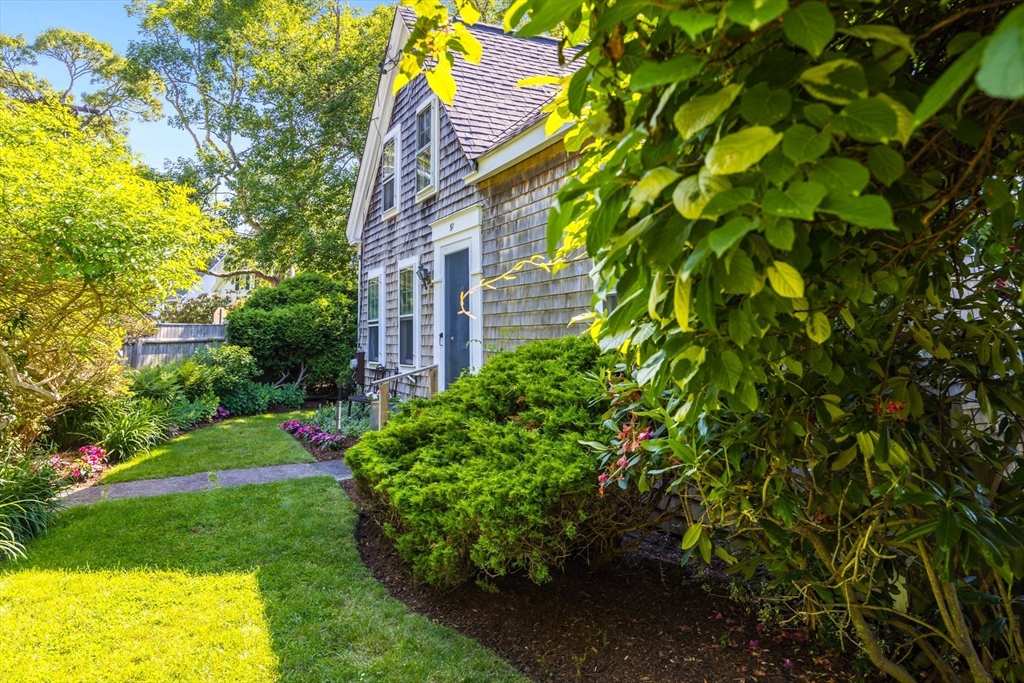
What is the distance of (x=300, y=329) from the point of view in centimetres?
1376

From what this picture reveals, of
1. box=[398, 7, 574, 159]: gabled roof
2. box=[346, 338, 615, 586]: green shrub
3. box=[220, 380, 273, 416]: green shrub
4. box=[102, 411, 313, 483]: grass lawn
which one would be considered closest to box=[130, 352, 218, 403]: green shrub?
box=[220, 380, 273, 416]: green shrub

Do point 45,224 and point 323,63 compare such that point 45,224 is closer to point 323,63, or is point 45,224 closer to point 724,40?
point 724,40

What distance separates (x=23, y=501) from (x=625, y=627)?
5.16 metres

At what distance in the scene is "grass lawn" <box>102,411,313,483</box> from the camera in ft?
22.8

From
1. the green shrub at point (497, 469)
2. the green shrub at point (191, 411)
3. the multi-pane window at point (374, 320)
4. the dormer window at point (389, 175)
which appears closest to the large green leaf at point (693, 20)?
the green shrub at point (497, 469)

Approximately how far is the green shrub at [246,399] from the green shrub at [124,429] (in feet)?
10.6

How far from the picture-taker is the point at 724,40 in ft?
2.47

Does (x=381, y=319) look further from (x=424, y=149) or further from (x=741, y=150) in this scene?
(x=741, y=150)

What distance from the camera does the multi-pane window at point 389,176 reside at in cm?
1050

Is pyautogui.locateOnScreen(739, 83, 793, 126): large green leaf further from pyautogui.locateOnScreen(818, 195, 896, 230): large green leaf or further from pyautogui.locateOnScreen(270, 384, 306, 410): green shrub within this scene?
pyautogui.locateOnScreen(270, 384, 306, 410): green shrub

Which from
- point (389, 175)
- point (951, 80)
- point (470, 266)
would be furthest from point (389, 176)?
point (951, 80)

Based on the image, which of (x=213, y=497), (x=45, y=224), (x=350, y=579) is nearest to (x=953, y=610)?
(x=350, y=579)

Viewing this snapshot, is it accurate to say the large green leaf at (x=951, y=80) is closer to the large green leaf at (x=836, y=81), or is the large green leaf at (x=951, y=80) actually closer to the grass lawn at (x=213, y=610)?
the large green leaf at (x=836, y=81)

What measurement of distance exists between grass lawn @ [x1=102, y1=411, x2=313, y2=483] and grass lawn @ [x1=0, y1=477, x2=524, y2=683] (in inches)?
74.3
